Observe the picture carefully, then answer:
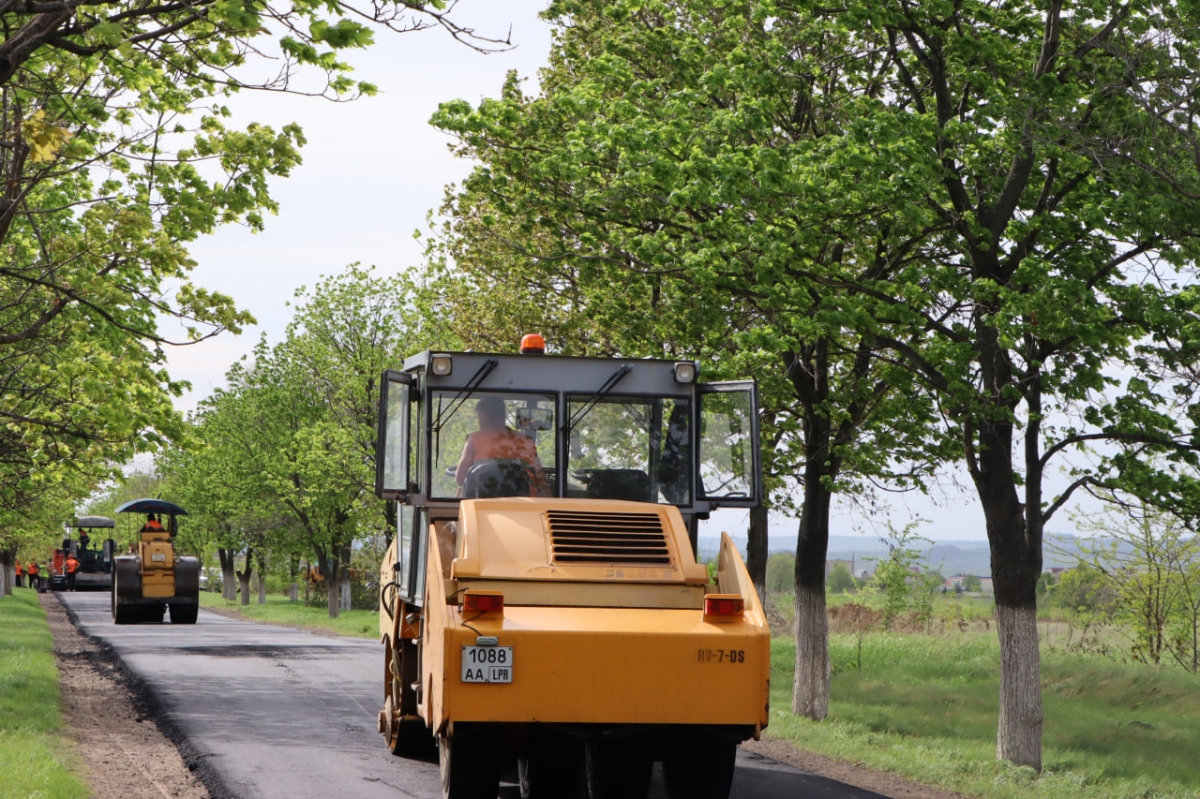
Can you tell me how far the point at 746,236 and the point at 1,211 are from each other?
751 cm

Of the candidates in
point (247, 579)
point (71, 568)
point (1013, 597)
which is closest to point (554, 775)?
point (1013, 597)

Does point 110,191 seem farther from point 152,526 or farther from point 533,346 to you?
point 152,526

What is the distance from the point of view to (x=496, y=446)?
28.0 feet

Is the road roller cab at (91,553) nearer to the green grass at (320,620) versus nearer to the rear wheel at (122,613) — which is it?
the green grass at (320,620)

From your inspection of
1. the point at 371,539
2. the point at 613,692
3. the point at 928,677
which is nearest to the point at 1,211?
the point at 613,692

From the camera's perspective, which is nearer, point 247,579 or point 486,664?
point 486,664

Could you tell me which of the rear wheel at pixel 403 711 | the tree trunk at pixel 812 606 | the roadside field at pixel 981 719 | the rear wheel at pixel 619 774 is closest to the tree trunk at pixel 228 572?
the roadside field at pixel 981 719

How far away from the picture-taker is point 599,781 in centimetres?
812

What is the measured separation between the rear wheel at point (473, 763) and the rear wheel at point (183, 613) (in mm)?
25642

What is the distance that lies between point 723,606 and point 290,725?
23.8 ft

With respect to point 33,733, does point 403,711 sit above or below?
above

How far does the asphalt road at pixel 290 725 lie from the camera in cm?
963

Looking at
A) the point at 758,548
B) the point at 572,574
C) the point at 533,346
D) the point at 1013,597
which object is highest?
the point at 533,346

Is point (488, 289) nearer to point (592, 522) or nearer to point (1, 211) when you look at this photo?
point (1, 211)
